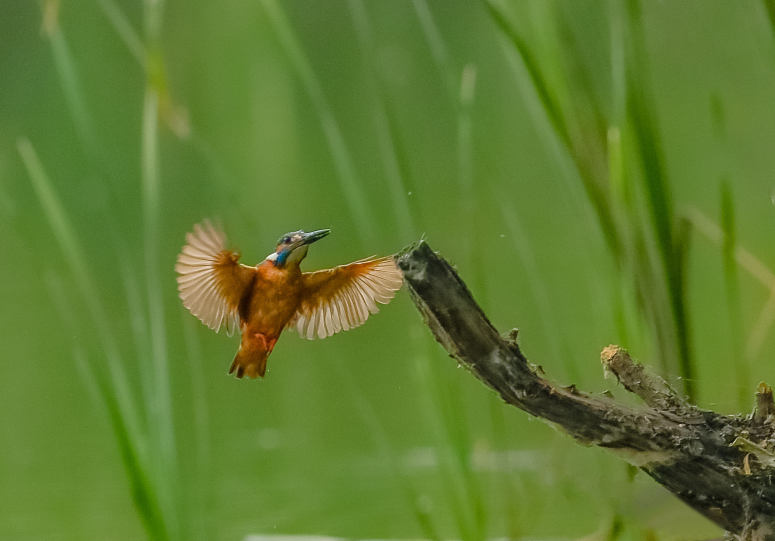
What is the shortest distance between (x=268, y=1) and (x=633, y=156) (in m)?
0.42

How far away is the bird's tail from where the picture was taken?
457mm

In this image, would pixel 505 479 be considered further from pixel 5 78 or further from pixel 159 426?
pixel 5 78

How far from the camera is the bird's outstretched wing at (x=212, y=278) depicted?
1.45 feet

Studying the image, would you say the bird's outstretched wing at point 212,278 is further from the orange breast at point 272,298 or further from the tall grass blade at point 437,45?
the tall grass blade at point 437,45

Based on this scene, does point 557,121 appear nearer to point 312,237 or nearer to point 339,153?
point 339,153

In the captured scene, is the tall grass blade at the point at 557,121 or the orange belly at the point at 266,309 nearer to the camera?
the orange belly at the point at 266,309

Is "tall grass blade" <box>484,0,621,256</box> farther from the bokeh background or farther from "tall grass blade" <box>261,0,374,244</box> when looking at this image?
"tall grass blade" <box>261,0,374,244</box>

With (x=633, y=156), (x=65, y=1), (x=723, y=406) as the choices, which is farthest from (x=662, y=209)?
(x=65, y=1)

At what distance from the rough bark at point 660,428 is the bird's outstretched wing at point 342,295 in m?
0.06

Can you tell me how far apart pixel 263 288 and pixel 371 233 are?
0.33 metres

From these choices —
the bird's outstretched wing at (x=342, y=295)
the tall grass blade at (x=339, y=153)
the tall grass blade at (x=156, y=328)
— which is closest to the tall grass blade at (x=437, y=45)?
the tall grass blade at (x=339, y=153)

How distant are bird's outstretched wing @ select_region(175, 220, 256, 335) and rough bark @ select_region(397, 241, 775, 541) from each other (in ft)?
0.42

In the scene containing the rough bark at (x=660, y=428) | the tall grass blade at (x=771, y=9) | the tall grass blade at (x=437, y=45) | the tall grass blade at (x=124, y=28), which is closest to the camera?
the rough bark at (x=660, y=428)

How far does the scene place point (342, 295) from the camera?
49cm
